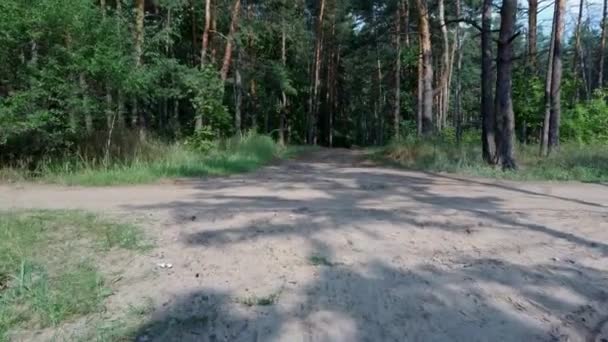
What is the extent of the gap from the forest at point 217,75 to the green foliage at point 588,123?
53mm

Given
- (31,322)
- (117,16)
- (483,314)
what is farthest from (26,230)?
(117,16)

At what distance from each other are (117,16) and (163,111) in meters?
13.4

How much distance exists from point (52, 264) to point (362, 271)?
2.88 meters

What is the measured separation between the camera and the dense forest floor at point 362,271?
135 inches

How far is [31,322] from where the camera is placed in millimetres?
3504

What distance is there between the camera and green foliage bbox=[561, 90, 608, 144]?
18938 millimetres

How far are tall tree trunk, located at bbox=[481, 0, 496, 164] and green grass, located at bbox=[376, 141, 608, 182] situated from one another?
1.66 ft

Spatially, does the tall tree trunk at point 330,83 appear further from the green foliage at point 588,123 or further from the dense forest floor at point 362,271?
the dense forest floor at point 362,271

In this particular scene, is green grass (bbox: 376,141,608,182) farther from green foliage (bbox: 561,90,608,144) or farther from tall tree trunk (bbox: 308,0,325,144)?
tall tree trunk (bbox: 308,0,325,144)

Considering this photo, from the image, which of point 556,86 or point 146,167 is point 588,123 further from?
point 146,167

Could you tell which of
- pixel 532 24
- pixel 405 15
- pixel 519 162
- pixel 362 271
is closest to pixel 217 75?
pixel 519 162

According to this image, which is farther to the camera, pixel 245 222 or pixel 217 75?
pixel 217 75

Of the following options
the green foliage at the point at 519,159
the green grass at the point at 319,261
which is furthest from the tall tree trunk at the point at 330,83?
the green grass at the point at 319,261

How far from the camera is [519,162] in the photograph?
14023 mm
